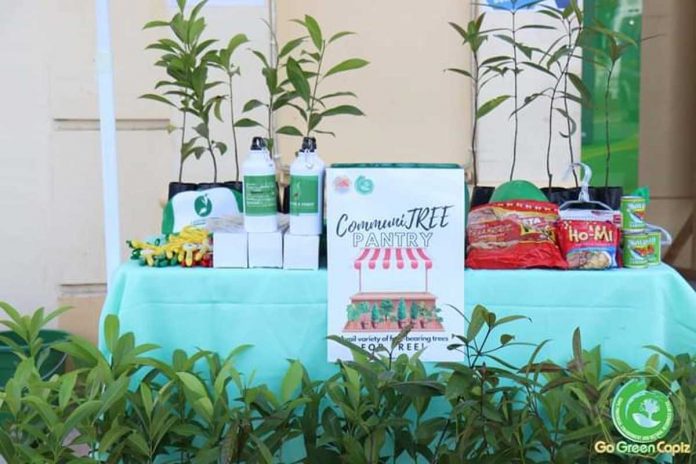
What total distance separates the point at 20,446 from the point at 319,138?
2.21 m

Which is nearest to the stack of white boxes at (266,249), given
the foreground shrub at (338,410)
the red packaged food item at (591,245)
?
the foreground shrub at (338,410)

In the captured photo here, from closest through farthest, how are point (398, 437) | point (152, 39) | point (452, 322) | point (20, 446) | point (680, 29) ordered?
point (20, 446)
point (398, 437)
point (452, 322)
point (152, 39)
point (680, 29)

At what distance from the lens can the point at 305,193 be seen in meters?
1.95

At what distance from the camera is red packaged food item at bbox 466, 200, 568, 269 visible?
6.40ft

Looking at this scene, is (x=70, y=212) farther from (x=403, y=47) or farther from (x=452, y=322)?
(x=452, y=322)

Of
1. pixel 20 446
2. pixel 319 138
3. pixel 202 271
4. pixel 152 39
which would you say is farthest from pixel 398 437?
pixel 152 39

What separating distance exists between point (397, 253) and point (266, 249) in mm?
322

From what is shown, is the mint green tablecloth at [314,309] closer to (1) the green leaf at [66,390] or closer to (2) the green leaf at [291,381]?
(2) the green leaf at [291,381]

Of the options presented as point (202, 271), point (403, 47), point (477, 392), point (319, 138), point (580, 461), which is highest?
point (403, 47)

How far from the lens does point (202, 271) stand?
1983mm

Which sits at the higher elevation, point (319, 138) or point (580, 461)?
point (319, 138)

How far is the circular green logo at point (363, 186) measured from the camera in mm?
1925

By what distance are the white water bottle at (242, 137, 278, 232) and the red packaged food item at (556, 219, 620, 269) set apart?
2.39 feet

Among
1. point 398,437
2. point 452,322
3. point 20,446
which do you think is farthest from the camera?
point 452,322
